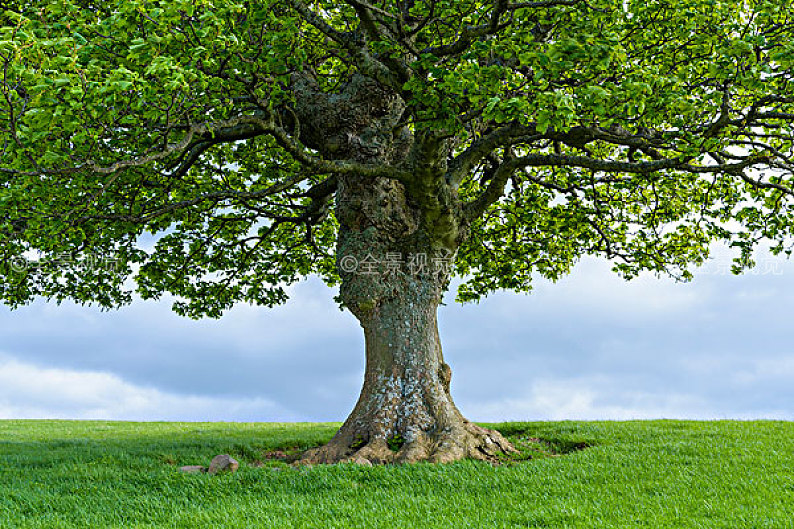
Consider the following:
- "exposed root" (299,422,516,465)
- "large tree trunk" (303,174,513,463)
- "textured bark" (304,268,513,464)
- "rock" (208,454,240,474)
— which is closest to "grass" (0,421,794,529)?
"rock" (208,454,240,474)

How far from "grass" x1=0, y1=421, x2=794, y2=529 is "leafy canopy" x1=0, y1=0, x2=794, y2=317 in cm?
541

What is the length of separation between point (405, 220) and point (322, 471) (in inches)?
254

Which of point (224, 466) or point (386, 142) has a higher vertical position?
point (386, 142)

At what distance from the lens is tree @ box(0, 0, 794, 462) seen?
423 inches

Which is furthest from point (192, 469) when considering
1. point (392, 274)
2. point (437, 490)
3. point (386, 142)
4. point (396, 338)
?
point (386, 142)

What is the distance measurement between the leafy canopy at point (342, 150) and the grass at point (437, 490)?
213 inches

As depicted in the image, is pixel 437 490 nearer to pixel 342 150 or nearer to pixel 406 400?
pixel 406 400

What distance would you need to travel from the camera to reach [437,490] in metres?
10.9

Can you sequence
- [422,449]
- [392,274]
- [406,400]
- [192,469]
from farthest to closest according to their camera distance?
1. [392,274]
2. [406,400]
3. [422,449]
4. [192,469]

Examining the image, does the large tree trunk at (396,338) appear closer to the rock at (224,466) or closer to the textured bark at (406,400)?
the textured bark at (406,400)

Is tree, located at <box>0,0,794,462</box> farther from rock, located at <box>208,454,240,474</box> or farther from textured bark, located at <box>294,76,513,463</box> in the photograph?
rock, located at <box>208,454,240,474</box>

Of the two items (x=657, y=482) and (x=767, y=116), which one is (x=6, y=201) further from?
(x=767, y=116)

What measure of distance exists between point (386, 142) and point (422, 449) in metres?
7.38

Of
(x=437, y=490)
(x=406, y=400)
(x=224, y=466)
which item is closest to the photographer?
(x=437, y=490)
